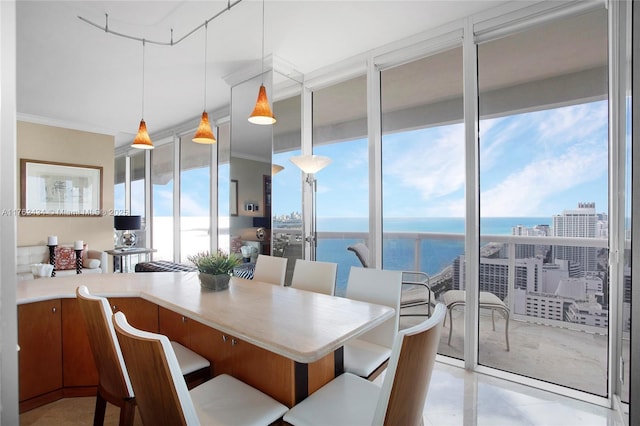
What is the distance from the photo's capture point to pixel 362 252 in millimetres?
3387

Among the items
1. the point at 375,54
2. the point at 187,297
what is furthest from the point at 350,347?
the point at 375,54

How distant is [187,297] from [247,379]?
2.12ft

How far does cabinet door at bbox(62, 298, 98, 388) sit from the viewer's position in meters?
2.17

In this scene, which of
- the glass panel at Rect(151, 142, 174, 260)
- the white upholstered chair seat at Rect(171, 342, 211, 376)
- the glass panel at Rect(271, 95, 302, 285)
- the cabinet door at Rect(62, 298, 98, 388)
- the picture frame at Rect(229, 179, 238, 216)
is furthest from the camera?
the glass panel at Rect(151, 142, 174, 260)

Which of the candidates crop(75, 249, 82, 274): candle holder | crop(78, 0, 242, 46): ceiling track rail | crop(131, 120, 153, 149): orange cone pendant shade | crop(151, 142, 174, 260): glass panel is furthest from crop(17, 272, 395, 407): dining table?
crop(151, 142, 174, 260): glass panel

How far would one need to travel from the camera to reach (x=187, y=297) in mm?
1868

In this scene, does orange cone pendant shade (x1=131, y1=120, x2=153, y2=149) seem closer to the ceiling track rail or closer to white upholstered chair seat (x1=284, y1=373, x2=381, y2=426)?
the ceiling track rail

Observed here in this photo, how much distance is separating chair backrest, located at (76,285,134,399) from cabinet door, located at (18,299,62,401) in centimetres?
88

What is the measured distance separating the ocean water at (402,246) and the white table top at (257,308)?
60.6 inches

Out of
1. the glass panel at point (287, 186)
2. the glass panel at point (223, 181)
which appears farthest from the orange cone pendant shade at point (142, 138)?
the glass panel at point (223, 181)

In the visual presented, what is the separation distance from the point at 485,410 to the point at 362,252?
1.71 metres

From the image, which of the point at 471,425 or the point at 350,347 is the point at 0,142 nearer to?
the point at 350,347

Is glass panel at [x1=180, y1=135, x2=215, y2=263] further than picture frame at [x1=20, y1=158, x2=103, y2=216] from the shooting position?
Yes

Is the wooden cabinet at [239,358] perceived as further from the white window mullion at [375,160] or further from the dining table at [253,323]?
the white window mullion at [375,160]
